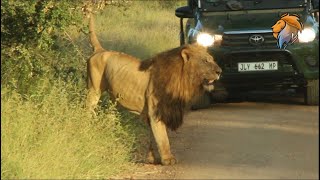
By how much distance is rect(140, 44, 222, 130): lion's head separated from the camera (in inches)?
307

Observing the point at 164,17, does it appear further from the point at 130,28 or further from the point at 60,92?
the point at 60,92

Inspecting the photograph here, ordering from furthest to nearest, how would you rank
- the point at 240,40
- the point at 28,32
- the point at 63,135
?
1. the point at 240,40
2. the point at 28,32
3. the point at 63,135

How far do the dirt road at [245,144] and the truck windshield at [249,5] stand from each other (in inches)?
56.9

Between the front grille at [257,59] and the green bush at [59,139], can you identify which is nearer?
the green bush at [59,139]

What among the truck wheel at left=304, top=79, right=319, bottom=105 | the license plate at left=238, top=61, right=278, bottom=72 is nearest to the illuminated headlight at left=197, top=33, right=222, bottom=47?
the license plate at left=238, top=61, right=278, bottom=72

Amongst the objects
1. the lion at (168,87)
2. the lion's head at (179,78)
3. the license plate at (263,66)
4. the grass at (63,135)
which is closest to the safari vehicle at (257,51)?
the license plate at (263,66)

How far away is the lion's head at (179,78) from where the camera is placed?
7809 millimetres

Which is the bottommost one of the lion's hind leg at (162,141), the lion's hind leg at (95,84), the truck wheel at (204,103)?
the truck wheel at (204,103)

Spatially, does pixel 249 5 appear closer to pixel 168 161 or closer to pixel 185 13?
pixel 185 13

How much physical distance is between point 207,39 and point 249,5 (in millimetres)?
1100

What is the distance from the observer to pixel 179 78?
781 cm

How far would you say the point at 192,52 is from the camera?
785 centimetres

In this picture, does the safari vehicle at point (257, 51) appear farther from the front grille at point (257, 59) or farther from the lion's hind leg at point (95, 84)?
the lion's hind leg at point (95, 84)

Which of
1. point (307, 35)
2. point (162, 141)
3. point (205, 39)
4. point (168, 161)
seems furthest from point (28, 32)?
point (307, 35)
